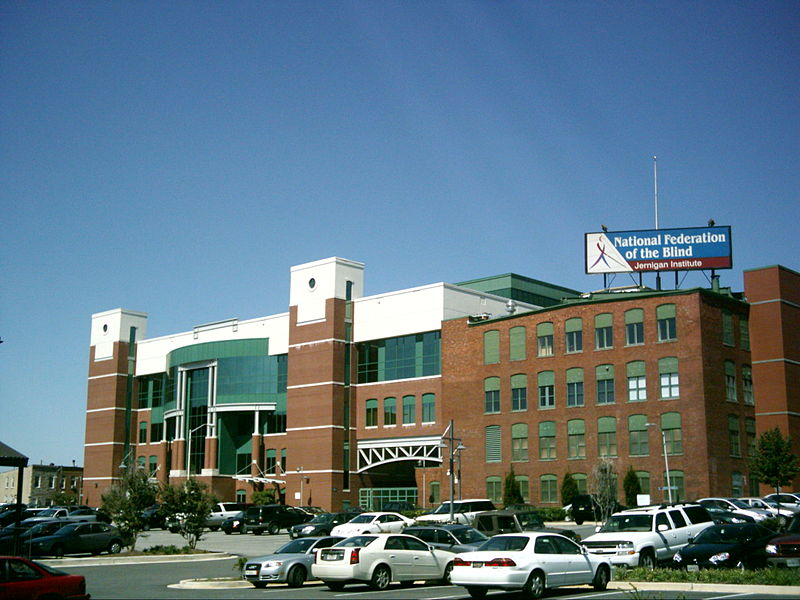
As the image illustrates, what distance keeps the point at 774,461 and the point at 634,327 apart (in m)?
12.5

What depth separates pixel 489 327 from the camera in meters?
74.0

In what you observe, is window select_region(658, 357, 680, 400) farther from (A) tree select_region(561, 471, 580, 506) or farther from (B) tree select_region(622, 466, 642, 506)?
(A) tree select_region(561, 471, 580, 506)

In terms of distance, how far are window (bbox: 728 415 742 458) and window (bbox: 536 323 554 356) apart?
13362mm

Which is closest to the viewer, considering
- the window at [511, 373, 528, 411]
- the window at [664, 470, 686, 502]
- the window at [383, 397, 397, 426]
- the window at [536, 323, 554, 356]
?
the window at [664, 470, 686, 502]

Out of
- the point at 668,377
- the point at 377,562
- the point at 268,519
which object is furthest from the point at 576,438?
the point at 377,562

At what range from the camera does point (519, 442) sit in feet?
233

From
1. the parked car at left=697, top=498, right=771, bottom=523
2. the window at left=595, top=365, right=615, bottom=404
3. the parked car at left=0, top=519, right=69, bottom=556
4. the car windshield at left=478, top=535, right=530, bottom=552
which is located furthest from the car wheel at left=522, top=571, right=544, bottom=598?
the window at left=595, top=365, right=615, bottom=404

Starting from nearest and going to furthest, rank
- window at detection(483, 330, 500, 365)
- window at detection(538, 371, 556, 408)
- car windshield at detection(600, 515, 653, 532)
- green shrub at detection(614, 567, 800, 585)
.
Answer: green shrub at detection(614, 567, 800, 585), car windshield at detection(600, 515, 653, 532), window at detection(538, 371, 556, 408), window at detection(483, 330, 500, 365)

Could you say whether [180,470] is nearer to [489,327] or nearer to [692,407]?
[489,327]

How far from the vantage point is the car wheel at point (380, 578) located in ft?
84.2

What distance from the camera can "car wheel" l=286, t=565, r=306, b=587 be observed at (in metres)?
27.5

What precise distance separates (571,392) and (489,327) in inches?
351

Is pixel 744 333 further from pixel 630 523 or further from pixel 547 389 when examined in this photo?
pixel 630 523

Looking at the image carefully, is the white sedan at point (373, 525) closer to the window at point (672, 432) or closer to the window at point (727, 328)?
the window at point (672, 432)
